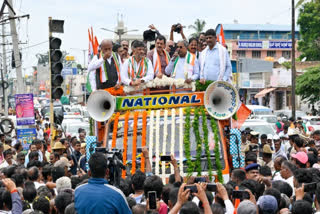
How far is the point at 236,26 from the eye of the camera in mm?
90750

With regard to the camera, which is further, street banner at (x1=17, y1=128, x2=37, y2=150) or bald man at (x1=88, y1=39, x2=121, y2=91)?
street banner at (x1=17, y1=128, x2=37, y2=150)

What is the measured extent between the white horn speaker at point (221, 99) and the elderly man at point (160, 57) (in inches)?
66.2

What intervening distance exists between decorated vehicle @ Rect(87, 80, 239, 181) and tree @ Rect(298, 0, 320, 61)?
46299 mm

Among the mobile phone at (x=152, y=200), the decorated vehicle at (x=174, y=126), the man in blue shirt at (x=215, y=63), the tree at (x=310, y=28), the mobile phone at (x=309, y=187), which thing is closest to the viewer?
the mobile phone at (x=152, y=200)

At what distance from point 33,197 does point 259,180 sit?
259 cm

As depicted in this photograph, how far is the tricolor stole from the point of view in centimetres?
1013

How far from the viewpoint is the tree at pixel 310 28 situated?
55719mm

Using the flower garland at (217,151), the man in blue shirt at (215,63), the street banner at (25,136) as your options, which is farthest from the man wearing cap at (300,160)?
the street banner at (25,136)

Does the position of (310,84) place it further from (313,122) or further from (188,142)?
(188,142)

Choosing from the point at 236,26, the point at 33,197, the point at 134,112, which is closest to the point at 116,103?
the point at 134,112

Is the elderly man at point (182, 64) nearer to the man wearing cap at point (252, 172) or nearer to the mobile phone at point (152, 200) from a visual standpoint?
the man wearing cap at point (252, 172)

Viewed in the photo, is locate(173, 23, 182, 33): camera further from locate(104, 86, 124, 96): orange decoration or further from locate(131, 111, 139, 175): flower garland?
locate(131, 111, 139, 175): flower garland

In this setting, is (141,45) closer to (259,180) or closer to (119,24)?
(259,180)

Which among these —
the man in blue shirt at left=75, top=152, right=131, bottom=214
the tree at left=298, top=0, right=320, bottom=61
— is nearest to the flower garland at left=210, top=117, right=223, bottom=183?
the man in blue shirt at left=75, top=152, right=131, bottom=214
